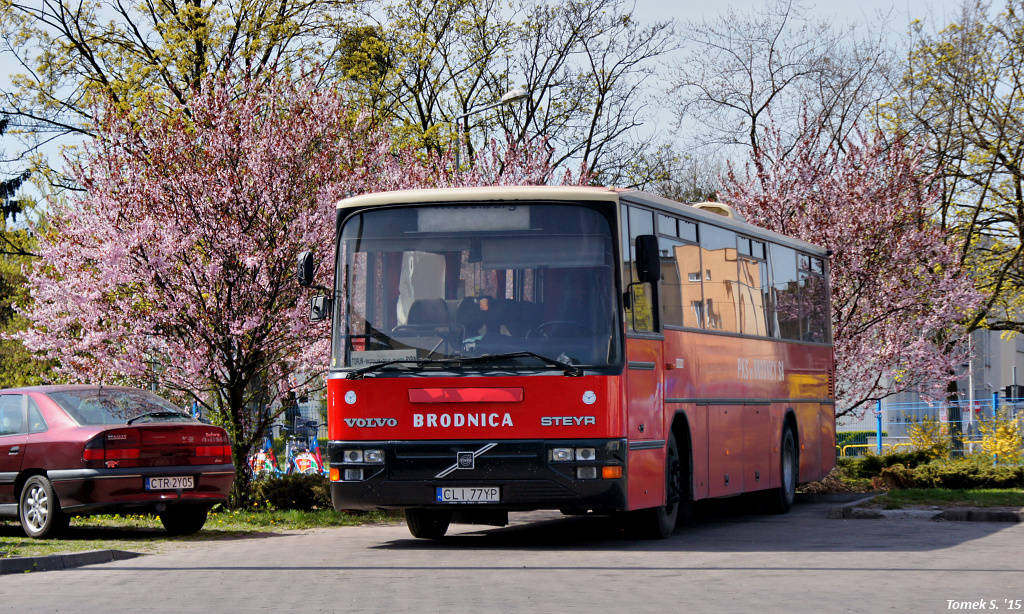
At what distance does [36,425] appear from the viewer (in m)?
14.5

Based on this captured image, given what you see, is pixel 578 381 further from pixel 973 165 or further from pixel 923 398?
pixel 973 165

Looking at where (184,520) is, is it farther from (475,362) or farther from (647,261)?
(647,261)

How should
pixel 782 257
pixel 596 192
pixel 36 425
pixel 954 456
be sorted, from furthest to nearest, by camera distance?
1. pixel 954 456
2. pixel 782 257
3. pixel 36 425
4. pixel 596 192

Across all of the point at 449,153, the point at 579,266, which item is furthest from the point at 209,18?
the point at 579,266

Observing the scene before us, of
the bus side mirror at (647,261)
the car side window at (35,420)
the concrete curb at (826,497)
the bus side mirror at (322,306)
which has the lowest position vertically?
the concrete curb at (826,497)

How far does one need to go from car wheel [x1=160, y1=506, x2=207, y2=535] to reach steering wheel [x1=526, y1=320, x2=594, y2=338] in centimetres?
475

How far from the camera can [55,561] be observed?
38.8 feet

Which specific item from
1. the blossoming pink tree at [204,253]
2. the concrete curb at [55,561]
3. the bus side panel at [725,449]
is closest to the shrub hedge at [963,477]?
the bus side panel at [725,449]

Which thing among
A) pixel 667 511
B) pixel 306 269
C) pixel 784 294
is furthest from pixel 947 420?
pixel 306 269

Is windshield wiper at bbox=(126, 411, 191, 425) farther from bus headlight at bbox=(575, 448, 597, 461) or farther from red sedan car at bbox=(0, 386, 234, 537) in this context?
bus headlight at bbox=(575, 448, 597, 461)

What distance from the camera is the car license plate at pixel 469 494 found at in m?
12.6

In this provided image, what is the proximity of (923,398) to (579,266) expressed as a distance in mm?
18754

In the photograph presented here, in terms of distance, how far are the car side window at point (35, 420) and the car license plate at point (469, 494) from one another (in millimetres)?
4466

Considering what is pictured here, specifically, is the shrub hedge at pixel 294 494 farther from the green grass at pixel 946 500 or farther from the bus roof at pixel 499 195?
the green grass at pixel 946 500
